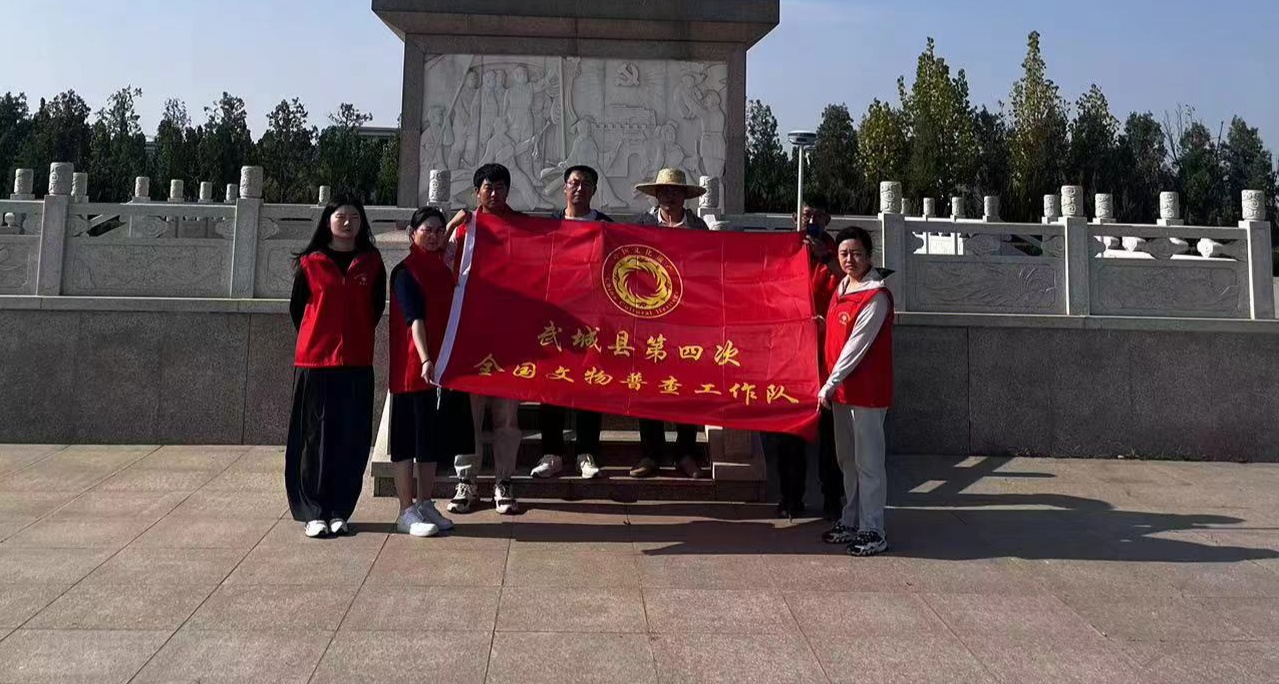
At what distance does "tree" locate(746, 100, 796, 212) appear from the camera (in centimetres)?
3531

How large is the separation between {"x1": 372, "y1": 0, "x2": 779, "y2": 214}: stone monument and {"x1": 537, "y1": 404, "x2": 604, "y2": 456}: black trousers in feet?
13.2

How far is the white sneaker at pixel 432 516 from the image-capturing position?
434 cm

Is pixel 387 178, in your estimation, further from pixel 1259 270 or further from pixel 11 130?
pixel 1259 270

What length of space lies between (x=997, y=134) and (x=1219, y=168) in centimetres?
1112

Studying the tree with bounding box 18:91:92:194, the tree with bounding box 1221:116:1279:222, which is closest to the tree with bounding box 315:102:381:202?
the tree with bounding box 18:91:92:194

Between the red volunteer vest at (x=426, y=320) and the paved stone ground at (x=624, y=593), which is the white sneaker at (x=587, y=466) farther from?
the red volunteer vest at (x=426, y=320)

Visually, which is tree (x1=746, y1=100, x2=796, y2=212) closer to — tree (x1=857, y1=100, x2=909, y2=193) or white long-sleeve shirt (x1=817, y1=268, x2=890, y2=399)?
tree (x1=857, y1=100, x2=909, y2=193)

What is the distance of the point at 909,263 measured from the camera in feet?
23.0

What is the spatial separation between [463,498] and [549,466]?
0.58 m

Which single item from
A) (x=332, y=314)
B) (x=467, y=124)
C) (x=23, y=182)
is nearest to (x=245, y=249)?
(x=467, y=124)

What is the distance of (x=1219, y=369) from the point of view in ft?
23.0

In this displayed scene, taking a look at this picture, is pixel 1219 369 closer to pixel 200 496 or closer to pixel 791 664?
pixel 791 664

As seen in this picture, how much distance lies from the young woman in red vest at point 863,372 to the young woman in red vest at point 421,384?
6.53 feet

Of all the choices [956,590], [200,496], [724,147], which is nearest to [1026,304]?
[724,147]
